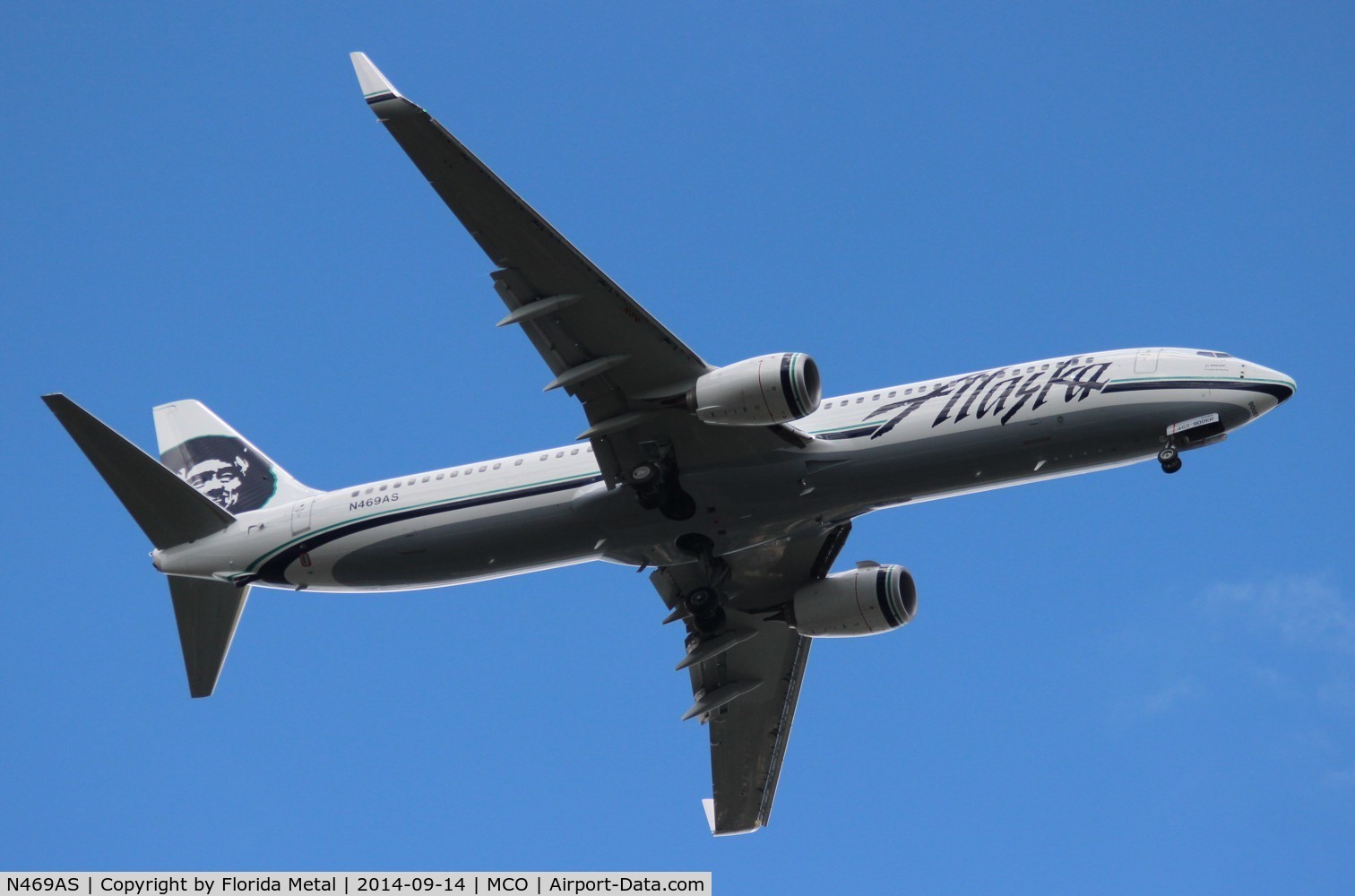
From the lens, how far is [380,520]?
39.4 metres

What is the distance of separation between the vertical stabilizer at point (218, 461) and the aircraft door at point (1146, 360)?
22861 mm

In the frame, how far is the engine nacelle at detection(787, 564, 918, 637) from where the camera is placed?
136 feet

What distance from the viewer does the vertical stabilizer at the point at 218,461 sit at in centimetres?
4381

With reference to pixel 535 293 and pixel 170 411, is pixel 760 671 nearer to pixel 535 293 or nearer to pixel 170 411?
pixel 535 293

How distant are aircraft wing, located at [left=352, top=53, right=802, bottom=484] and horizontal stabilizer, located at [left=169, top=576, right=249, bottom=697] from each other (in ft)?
40.0

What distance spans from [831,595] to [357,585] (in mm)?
13087

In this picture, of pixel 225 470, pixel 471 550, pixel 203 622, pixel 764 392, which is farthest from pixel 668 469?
pixel 225 470

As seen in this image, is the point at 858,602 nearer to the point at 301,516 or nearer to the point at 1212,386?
the point at 1212,386

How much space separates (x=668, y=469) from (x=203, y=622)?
14382 millimetres

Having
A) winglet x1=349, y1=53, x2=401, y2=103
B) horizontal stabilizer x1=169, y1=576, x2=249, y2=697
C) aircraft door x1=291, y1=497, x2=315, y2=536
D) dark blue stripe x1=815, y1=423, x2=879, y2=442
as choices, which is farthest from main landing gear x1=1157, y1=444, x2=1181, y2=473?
horizontal stabilizer x1=169, y1=576, x2=249, y2=697

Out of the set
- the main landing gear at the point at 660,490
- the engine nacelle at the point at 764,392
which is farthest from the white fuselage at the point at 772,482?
the engine nacelle at the point at 764,392

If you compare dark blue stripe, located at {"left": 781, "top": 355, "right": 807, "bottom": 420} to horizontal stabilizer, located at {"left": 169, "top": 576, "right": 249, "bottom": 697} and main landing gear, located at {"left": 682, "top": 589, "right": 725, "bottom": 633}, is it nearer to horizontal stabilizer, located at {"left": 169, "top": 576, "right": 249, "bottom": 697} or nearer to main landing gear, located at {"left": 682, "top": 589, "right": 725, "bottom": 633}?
main landing gear, located at {"left": 682, "top": 589, "right": 725, "bottom": 633}

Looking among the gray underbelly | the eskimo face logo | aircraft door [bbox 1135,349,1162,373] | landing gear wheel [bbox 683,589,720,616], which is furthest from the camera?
the eskimo face logo

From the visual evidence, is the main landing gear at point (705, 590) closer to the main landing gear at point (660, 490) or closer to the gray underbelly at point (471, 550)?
the main landing gear at point (660, 490)
